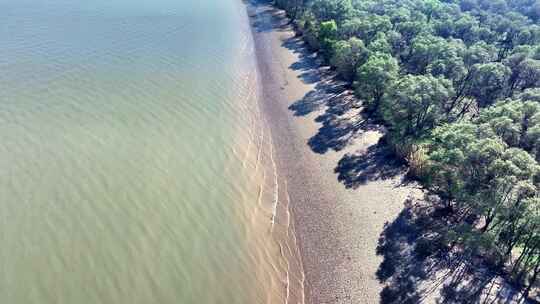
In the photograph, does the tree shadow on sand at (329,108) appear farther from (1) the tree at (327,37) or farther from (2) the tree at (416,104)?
(2) the tree at (416,104)

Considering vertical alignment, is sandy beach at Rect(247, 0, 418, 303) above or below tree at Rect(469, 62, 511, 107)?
below

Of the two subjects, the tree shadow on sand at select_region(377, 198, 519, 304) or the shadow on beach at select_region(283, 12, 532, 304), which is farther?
the shadow on beach at select_region(283, 12, 532, 304)

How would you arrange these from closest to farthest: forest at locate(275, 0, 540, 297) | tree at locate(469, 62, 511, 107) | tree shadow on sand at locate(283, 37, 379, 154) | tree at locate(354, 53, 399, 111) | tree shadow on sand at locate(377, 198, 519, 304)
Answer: tree shadow on sand at locate(377, 198, 519, 304), forest at locate(275, 0, 540, 297), tree at locate(469, 62, 511, 107), tree shadow on sand at locate(283, 37, 379, 154), tree at locate(354, 53, 399, 111)

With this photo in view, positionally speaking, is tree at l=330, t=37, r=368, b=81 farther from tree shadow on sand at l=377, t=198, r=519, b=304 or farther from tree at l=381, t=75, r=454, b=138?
tree shadow on sand at l=377, t=198, r=519, b=304

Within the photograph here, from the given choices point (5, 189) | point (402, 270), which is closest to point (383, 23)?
point (402, 270)

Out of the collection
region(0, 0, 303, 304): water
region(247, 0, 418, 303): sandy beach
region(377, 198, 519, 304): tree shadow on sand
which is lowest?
region(377, 198, 519, 304): tree shadow on sand

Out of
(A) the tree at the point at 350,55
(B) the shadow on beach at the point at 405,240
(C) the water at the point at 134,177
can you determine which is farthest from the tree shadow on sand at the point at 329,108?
(C) the water at the point at 134,177

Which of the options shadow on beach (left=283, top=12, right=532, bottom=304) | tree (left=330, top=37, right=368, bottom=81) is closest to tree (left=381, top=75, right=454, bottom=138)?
shadow on beach (left=283, top=12, right=532, bottom=304)
